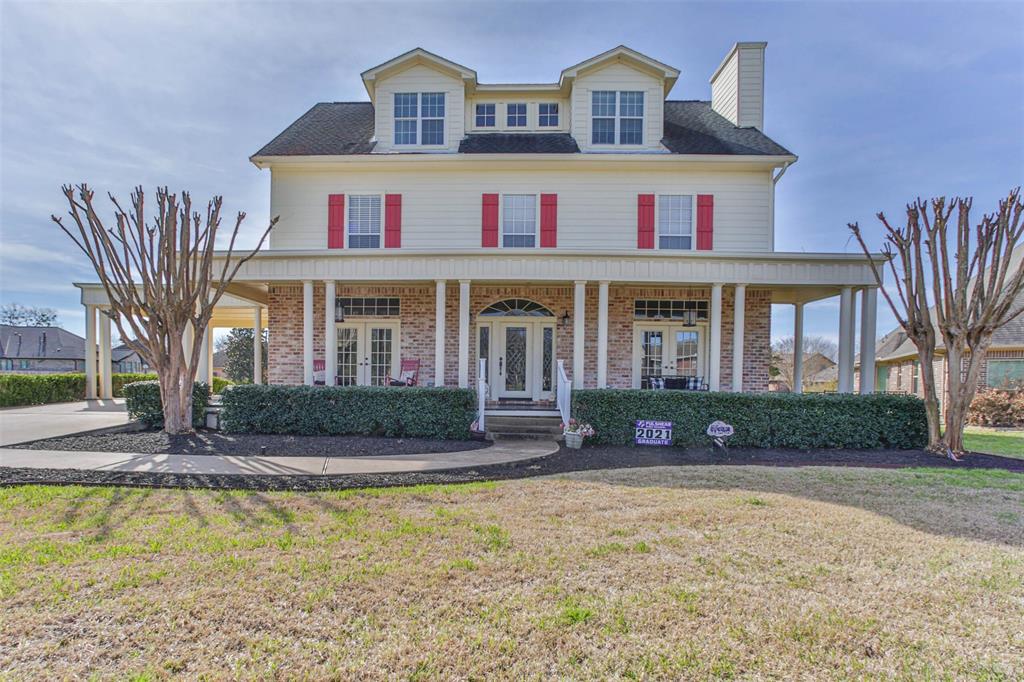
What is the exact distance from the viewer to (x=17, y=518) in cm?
434

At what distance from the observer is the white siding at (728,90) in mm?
13492

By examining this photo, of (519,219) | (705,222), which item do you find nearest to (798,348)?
(705,222)

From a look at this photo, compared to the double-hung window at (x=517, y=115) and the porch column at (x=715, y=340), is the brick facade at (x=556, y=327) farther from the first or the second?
the double-hung window at (x=517, y=115)

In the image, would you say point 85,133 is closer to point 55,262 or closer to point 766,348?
point 766,348

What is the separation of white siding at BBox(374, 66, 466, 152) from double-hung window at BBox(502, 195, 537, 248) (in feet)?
7.58

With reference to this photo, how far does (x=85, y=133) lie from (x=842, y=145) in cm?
2283

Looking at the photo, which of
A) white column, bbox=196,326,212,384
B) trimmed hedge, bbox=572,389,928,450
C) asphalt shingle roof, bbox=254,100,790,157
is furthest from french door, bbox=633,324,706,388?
white column, bbox=196,326,212,384

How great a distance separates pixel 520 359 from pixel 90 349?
13.1 meters

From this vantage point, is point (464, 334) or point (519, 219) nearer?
point (464, 334)

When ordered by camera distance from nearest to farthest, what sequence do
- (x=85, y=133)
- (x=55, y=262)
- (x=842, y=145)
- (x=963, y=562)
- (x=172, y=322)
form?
(x=963, y=562) < (x=172, y=322) < (x=85, y=133) < (x=842, y=145) < (x=55, y=262)

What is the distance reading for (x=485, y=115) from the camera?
536 inches

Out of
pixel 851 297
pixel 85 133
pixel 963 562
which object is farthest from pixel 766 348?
pixel 85 133

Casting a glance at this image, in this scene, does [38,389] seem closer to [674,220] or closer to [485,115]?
[485,115]

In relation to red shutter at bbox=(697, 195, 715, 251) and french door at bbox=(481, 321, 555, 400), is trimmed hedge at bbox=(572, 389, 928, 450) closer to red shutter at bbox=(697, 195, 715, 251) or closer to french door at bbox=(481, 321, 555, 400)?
french door at bbox=(481, 321, 555, 400)
